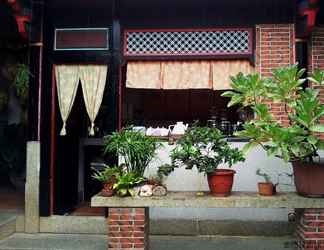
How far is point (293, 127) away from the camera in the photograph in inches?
207

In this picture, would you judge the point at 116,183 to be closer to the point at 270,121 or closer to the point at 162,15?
the point at 270,121

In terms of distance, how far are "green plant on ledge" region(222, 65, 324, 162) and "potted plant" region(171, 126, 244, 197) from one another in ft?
1.07

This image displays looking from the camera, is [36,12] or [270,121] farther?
[36,12]

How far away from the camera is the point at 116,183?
560 centimetres

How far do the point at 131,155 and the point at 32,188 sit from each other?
2.61m

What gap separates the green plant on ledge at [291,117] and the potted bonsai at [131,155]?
4.02 feet

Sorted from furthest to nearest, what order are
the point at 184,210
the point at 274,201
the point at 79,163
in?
the point at 79,163 → the point at 184,210 → the point at 274,201

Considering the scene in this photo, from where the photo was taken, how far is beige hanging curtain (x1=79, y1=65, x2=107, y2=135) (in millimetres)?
7695

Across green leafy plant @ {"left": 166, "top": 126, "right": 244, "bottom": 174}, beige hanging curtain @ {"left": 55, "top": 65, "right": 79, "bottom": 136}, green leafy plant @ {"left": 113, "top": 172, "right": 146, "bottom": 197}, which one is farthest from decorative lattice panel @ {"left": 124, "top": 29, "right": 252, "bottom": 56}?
green leafy plant @ {"left": 113, "top": 172, "right": 146, "bottom": 197}

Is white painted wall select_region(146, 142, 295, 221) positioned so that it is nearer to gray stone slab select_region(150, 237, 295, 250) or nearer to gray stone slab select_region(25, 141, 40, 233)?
gray stone slab select_region(150, 237, 295, 250)

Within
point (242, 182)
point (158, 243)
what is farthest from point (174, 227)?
point (242, 182)

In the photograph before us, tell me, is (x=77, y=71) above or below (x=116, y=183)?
above

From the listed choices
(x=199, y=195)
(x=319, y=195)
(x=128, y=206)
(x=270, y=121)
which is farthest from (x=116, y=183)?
(x=319, y=195)

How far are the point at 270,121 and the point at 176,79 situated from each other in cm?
255
